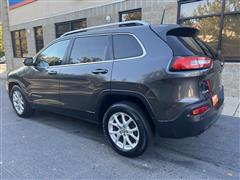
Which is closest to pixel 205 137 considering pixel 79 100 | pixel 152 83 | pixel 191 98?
pixel 191 98

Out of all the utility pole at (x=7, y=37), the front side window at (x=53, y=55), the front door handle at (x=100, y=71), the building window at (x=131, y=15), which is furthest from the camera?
the utility pole at (x=7, y=37)

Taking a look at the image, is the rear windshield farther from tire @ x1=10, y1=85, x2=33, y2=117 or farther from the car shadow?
tire @ x1=10, y1=85, x2=33, y2=117

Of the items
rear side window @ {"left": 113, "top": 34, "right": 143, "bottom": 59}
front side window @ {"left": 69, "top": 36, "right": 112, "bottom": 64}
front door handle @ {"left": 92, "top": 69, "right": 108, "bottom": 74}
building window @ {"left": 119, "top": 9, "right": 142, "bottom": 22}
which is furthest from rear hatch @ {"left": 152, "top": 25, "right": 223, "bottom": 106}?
building window @ {"left": 119, "top": 9, "right": 142, "bottom": 22}

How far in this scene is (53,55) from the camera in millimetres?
4195

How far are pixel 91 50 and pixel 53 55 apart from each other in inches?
40.6

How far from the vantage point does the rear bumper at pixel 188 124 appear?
2644 millimetres

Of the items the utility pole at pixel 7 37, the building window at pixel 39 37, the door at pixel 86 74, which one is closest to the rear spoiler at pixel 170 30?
the door at pixel 86 74

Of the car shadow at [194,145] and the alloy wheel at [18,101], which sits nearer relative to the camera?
the car shadow at [194,145]

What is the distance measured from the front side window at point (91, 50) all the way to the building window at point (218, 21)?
A: 436 centimetres

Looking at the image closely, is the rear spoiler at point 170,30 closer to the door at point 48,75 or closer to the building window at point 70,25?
the door at point 48,75

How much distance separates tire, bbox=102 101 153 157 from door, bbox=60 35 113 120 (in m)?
0.35

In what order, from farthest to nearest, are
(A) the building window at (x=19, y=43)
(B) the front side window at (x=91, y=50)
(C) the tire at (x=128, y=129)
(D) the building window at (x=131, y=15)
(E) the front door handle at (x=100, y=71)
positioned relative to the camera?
1. (A) the building window at (x=19, y=43)
2. (D) the building window at (x=131, y=15)
3. (B) the front side window at (x=91, y=50)
4. (E) the front door handle at (x=100, y=71)
5. (C) the tire at (x=128, y=129)

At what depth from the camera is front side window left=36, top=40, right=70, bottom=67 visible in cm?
401

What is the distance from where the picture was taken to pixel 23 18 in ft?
45.6
